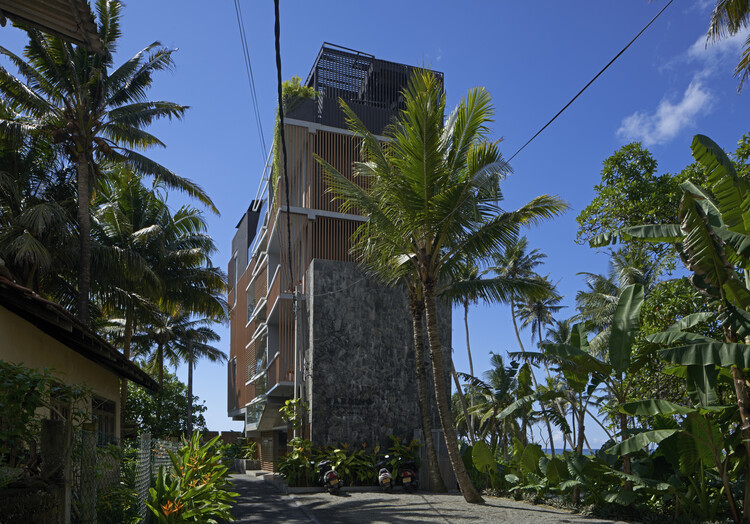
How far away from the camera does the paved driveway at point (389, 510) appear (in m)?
11.8

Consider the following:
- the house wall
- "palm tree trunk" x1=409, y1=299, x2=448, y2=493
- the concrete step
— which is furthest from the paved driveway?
the concrete step

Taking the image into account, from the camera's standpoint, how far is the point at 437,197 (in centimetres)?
1470

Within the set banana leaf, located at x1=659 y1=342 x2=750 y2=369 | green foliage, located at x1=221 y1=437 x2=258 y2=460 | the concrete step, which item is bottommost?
the concrete step

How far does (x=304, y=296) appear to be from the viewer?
21.6 metres

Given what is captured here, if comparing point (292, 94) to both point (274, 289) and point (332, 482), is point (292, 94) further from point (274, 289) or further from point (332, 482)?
point (332, 482)

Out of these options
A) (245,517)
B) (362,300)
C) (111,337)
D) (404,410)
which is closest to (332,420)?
(404,410)

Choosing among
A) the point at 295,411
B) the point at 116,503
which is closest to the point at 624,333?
the point at 116,503

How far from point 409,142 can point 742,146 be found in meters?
6.74

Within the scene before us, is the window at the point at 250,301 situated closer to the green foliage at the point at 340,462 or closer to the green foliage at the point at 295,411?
the green foliage at the point at 295,411

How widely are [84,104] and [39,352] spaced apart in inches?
426

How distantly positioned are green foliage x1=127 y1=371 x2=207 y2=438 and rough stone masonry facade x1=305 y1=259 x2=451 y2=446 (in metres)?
18.4

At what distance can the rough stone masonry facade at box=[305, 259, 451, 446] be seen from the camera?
20.1m

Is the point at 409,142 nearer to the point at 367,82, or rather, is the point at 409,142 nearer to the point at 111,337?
the point at 367,82

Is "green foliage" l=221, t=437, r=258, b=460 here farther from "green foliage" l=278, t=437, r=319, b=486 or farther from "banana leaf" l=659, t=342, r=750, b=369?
"banana leaf" l=659, t=342, r=750, b=369
